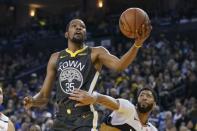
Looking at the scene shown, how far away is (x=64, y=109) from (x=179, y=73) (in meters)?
9.73

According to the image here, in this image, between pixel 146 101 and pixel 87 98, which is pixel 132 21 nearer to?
pixel 146 101

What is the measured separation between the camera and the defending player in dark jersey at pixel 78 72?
5.32m

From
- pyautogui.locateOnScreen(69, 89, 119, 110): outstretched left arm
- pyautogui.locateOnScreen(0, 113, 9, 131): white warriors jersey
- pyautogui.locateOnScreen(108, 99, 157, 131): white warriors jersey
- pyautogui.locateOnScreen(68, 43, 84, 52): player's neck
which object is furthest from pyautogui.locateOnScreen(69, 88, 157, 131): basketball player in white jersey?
pyautogui.locateOnScreen(0, 113, 9, 131): white warriors jersey

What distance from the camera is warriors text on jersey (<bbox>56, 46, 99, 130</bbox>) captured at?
211 inches

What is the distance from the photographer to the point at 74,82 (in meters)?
5.39

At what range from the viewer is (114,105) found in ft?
17.9

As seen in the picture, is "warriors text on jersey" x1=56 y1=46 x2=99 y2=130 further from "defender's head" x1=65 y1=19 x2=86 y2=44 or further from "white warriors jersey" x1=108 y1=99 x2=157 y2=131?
"white warriors jersey" x1=108 y1=99 x2=157 y2=131

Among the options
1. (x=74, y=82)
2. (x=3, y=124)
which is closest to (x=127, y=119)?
(x=74, y=82)

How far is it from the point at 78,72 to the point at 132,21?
0.74m

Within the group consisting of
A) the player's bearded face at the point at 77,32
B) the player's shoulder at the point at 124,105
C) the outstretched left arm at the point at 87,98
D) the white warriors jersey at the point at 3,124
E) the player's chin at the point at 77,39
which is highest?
the player's bearded face at the point at 77,32

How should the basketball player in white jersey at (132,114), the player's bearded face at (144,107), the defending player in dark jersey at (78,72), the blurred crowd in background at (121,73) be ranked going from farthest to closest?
the blurred crowd in background at (121,73), the player's bearded face at (144,107), the basketball player in white jersey at (132,114), the defending player in dark jersey at (78,72)

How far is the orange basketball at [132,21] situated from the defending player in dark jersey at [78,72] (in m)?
0.12

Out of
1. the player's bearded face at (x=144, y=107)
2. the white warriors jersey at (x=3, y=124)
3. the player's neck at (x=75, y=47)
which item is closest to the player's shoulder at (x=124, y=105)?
the player's bearded face at (x=144, y=107)

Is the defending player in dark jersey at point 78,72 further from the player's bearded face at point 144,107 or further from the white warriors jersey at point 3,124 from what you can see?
the white warriors jersey at point 3,124
